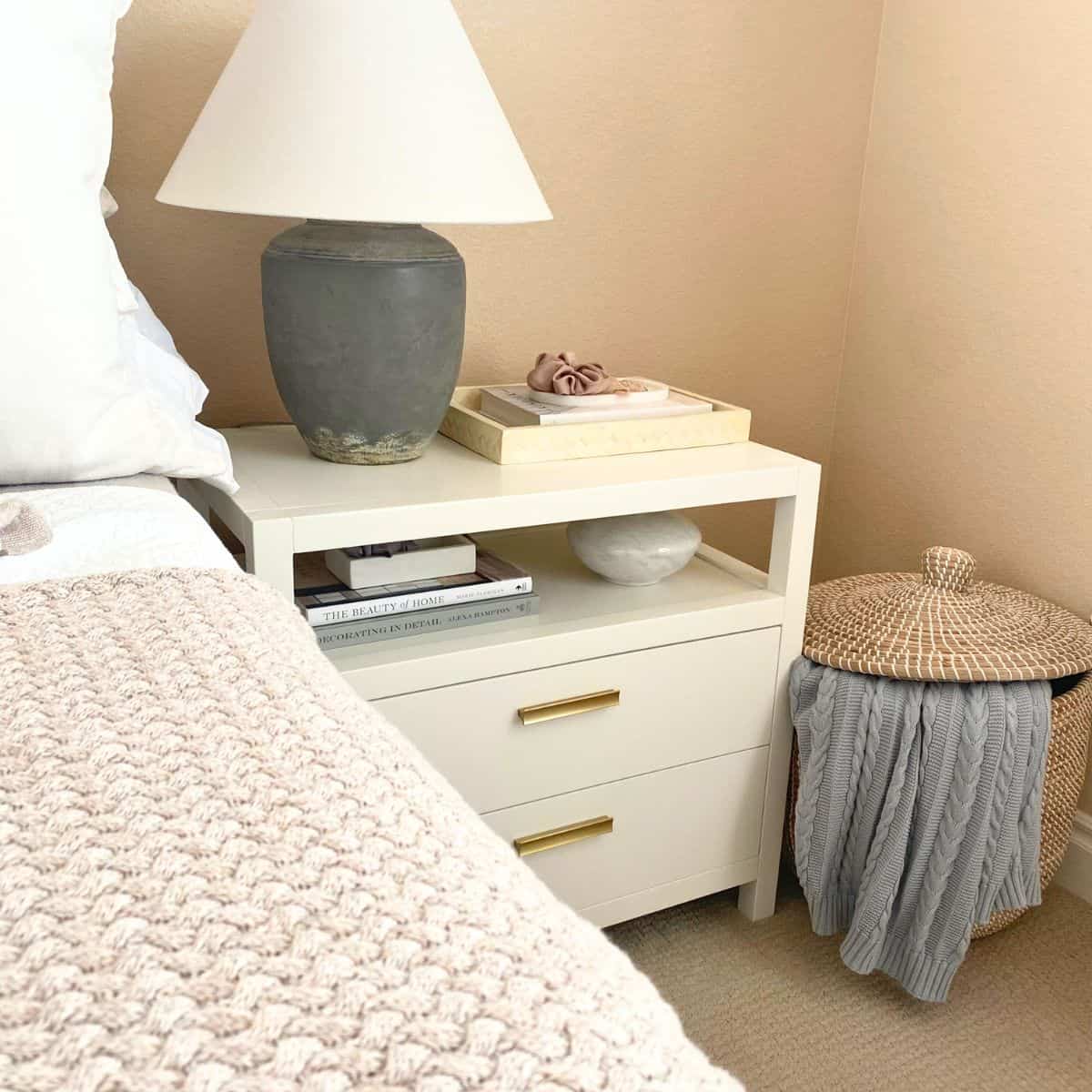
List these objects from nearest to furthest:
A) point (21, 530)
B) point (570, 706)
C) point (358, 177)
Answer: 1. point (21, 530)
2. point (358, 177)
3. point (570, 706)

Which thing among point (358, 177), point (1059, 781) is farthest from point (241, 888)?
→ point (1059, 781)

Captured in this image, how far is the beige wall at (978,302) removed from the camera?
1644 mm

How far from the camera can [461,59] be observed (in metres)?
1.20

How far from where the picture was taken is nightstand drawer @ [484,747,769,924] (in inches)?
56.0

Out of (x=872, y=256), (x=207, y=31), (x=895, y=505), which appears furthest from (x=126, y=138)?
(x=895, y=505)

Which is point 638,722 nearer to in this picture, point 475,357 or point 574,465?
point 574,465

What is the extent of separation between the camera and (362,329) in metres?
1.27

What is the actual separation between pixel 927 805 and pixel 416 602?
26.5 inches

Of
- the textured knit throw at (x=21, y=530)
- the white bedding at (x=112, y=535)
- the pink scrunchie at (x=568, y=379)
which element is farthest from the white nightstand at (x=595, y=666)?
the textured knit throw at (x=21, y=530)

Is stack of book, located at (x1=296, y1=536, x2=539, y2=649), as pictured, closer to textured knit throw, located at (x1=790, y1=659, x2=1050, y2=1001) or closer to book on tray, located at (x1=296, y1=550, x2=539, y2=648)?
book on tray, located at (x1=296, y1=550, x2=539, y2=648)

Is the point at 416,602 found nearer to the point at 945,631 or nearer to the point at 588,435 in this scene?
the point at 588,435

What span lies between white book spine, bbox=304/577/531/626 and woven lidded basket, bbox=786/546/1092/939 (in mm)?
427

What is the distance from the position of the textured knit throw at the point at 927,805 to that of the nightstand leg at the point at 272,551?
70 cm

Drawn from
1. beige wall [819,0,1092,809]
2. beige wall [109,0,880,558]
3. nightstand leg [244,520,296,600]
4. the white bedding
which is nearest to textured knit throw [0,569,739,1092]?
the white bedding
